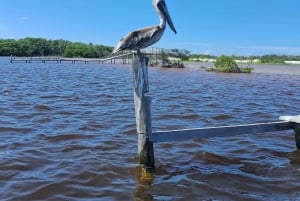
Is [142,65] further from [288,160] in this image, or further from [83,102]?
[83,102]

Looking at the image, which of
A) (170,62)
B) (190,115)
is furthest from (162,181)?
(170,62)

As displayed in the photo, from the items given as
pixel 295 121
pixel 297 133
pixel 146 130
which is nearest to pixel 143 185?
pixel 146 130

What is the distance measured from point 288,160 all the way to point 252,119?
5484 mm

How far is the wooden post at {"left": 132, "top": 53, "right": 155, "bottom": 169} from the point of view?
749 cm

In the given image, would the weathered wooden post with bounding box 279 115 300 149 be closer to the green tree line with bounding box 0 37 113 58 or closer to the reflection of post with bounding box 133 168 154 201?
the reflection of post with bounding box 133 168 154 201

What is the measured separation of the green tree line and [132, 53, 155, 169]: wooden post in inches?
6396

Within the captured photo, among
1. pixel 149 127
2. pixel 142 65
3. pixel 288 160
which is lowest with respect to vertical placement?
pixel 288 160

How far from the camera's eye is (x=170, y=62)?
77.4m

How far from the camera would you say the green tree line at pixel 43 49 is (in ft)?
572

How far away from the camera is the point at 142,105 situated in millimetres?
7656

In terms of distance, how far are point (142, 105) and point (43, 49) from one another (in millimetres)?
187245

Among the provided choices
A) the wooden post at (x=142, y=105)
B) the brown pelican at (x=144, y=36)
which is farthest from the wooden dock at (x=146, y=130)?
the brown pelican at (x=144, y=36)

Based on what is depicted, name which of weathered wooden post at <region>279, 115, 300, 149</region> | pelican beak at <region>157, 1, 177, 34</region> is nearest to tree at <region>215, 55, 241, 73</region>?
weathered wooden post at <region>279, 115, 300, 149</region>

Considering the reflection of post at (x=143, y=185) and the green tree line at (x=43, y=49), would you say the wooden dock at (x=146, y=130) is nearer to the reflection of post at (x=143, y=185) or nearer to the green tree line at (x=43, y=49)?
the reflection of post at (x=143, y=185)
